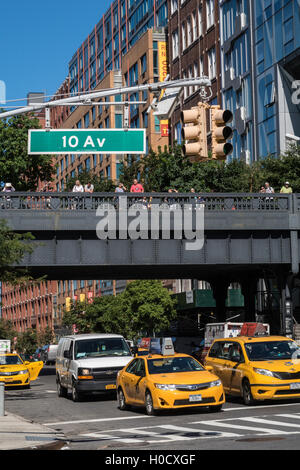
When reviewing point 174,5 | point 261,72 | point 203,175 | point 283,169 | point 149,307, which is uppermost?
point 174,5

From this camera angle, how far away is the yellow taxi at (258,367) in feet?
71.4

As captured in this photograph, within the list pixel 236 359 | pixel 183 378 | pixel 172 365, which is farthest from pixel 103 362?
pixel 183 378

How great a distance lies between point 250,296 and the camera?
174ft

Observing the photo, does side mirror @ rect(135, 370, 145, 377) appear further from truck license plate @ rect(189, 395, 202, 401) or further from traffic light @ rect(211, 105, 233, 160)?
traffic light @ rect(211, 105, 233, 160)

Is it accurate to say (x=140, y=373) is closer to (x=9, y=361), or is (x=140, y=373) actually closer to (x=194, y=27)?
(x=9, y=361)

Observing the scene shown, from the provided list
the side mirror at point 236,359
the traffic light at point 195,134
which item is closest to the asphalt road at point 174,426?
the side mirror at point 236,359

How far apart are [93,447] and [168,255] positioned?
2516cm

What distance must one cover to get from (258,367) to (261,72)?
4610 cm

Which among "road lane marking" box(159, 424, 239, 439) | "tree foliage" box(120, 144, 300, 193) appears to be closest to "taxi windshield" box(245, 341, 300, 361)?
"road lane marking" box(159, 424, 239, 439)

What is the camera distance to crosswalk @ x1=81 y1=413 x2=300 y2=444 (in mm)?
15352

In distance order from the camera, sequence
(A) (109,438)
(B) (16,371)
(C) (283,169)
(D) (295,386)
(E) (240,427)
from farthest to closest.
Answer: (C) (283,169) → (B) (16,371) → (D) (295,386) → (E) (240,427) → (A) (109,438)

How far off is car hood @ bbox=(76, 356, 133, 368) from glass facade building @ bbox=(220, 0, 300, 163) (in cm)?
3425
